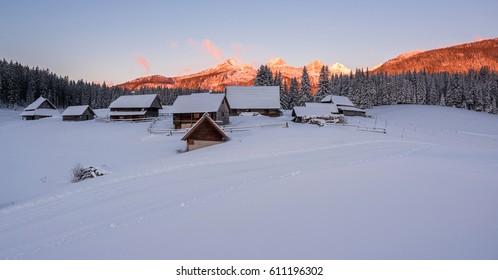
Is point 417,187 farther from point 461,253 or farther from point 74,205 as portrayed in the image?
point 74,205

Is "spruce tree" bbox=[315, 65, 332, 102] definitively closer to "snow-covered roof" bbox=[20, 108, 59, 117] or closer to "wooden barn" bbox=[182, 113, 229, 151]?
"wooden barn" bbox=[182, 113, 229, 151]

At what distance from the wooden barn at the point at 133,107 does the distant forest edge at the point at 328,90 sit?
113 feet

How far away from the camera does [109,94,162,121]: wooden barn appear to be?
200ft

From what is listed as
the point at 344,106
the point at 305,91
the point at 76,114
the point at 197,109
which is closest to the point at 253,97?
the point at 197,109

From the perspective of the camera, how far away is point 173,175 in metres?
16.7

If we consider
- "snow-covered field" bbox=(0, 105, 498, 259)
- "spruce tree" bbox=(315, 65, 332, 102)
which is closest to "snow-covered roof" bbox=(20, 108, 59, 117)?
"snow-covered field" bbox=(0, 105, 498, 259)

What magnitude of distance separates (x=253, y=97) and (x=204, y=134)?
3435 centimetres

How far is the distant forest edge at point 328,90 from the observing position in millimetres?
86625

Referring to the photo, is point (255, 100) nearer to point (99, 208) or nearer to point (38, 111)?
point (99, 208)

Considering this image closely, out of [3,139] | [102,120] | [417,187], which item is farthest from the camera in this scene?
[102,120]

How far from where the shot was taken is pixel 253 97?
6375 cm

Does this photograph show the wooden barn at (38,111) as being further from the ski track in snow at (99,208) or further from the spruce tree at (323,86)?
the spruce tree at (323,86)
